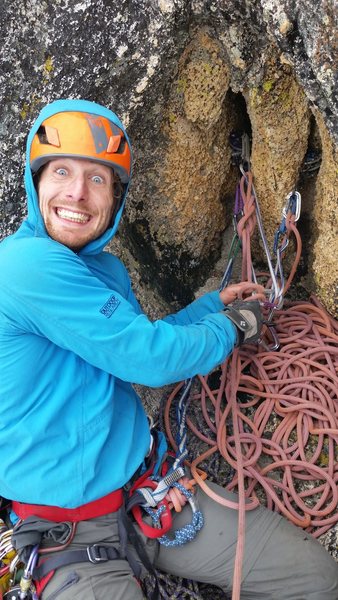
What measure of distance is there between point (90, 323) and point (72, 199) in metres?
0.46

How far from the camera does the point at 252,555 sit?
233cm

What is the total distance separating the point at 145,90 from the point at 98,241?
74 cm

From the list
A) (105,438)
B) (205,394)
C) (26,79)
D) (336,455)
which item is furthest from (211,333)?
(26,79)

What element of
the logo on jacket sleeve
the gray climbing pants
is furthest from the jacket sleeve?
the gray climbing pants

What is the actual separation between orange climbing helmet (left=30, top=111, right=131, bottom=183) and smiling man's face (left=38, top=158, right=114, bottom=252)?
46mm

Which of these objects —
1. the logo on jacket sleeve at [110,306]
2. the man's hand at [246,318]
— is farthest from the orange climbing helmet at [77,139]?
the man's hand at [246,318]

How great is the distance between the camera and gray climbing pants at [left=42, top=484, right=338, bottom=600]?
2287mm

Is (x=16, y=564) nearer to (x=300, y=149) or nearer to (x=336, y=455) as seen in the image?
(x=336, y=455)

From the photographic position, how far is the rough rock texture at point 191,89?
2211 mm

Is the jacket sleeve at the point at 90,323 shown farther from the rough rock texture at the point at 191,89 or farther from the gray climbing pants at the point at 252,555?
the rough rock texture at the point at 191,89

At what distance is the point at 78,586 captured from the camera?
6.58ft

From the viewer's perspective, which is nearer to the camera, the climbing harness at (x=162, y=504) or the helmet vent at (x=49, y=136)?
the helmet vent at (x=49, y=136)

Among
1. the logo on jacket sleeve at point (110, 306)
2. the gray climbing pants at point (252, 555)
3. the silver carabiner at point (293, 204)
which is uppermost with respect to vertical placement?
the silver carabiner at point (293, 204)

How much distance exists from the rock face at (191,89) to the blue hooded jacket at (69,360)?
1.39ft
